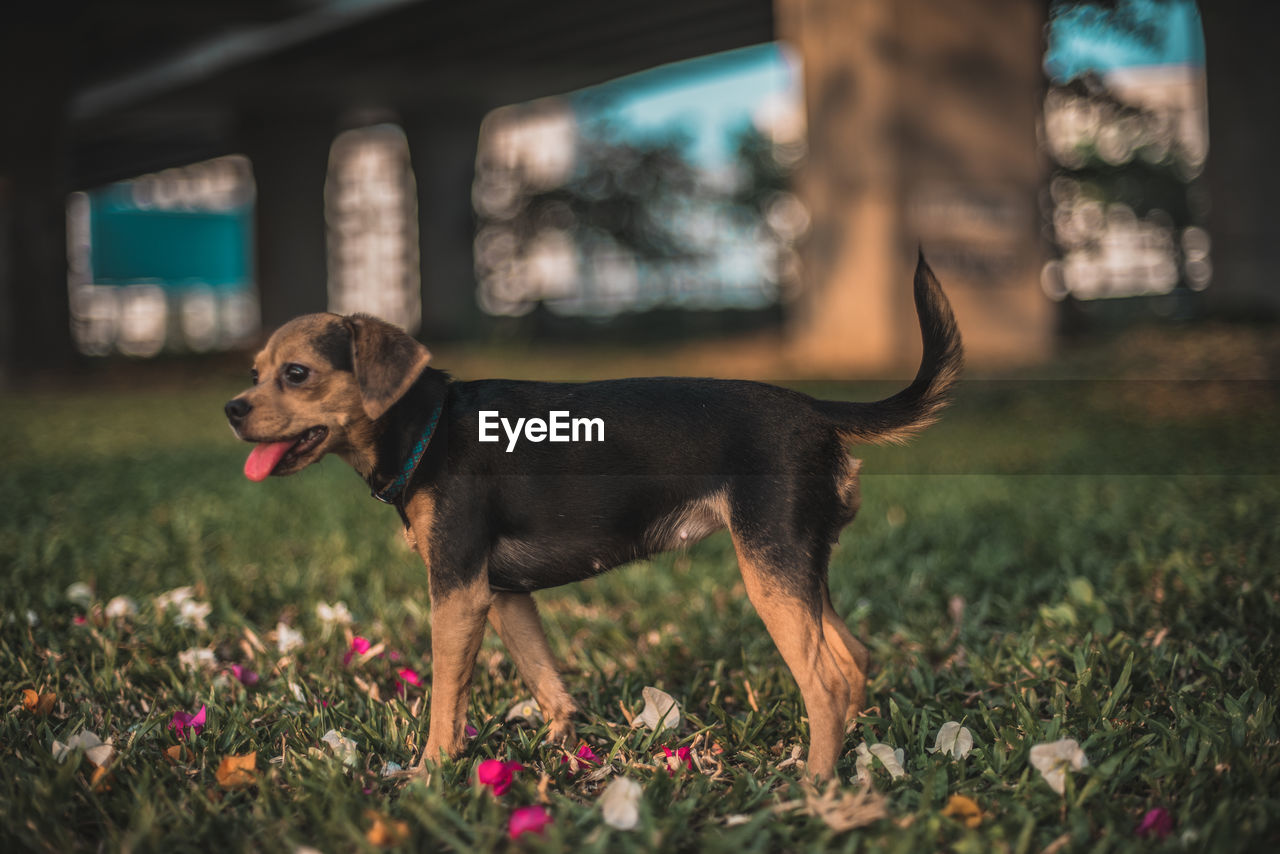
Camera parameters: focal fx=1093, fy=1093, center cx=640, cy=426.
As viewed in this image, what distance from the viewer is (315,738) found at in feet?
9.73

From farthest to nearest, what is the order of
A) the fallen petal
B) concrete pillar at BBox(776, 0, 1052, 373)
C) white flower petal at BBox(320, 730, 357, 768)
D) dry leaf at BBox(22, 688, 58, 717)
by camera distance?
concrete pillar at BBox(776, 0, 1052, 373), the fallen petal, dry leaf at BBox(22, 688, 58, 717), white flower petal at BBox(320, 730, 357, 768)

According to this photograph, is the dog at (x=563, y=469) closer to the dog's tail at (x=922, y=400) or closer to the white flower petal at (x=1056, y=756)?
the dog's tail at (x=922, y=400)

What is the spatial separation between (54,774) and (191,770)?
31 centimetres

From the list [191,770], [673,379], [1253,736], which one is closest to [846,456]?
[673,379]

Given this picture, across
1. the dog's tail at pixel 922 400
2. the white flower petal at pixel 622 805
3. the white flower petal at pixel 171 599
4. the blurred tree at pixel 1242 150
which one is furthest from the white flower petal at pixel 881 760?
the blurred tree at pixel 1242 150

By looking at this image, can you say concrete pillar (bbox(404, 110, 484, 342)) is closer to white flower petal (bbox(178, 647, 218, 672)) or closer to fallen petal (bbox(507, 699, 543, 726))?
white flower petal (bbox(178, 647, 218, 672))

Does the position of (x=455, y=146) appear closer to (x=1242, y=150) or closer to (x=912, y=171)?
(x=912, y=171)

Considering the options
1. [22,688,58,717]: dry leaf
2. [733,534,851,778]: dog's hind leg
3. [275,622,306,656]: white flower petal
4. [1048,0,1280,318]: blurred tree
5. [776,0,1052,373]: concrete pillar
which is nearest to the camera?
[733,534,851,778]: dog's hind leg

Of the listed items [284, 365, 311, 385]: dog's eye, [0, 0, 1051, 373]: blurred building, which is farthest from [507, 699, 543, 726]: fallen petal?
[0, 0, 1051, 373]: blurred building

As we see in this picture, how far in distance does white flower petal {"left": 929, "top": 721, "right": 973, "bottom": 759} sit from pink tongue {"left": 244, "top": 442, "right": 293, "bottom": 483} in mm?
1809

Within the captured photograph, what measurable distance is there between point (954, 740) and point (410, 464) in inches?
60.8

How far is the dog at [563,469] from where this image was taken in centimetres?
264

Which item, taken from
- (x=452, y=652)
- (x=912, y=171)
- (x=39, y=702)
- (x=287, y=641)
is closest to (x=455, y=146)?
(x=912, y=171)

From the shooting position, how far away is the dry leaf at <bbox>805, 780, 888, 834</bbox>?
231 centimetres
